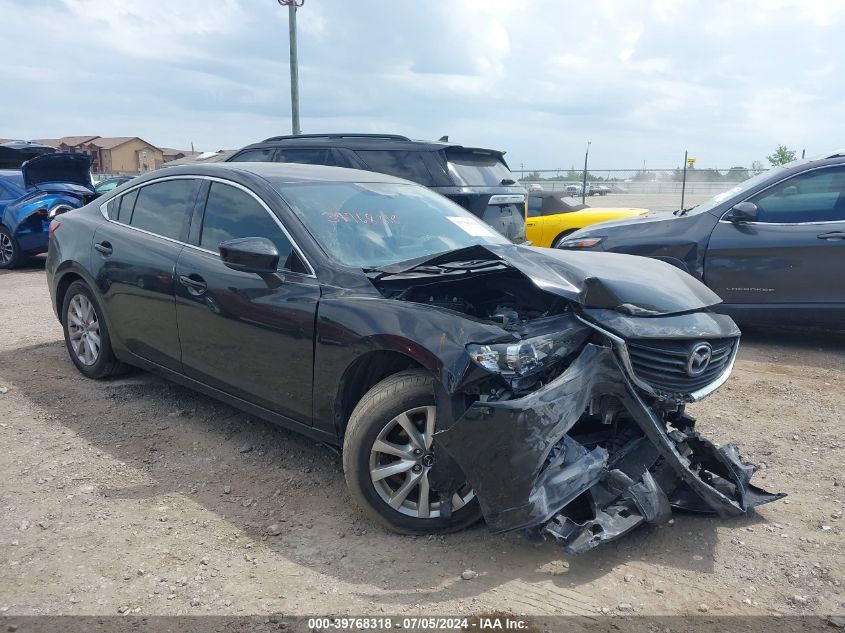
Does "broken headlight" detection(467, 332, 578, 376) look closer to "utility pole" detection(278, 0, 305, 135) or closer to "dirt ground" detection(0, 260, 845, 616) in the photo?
"dirt ground" detection(0, 260, 845, 616)

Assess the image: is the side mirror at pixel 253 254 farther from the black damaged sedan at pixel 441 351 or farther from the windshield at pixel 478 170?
the windshield at pixel 478 170

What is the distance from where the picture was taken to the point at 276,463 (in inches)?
157

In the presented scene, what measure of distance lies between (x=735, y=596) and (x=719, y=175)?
37.4 metres

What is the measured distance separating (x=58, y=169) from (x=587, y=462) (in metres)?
11.6

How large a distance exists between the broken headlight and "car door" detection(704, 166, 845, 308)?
13.3ft

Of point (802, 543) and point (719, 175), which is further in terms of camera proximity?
point (719, 175)

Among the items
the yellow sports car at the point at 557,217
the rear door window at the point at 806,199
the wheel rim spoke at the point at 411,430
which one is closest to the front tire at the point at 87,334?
the wheel rim spoke at the point at 411,430

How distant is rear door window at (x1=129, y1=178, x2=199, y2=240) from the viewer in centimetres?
445

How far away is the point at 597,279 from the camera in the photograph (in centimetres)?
325

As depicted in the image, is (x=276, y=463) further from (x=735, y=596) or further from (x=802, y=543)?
(x=802, y=543)

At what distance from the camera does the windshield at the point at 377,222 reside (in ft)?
12.5

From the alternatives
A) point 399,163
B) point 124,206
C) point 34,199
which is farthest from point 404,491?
point 34,199

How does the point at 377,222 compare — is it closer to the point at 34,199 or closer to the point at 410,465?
the point at 410,465

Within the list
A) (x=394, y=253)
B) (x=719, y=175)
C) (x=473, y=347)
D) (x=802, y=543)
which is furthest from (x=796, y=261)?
(x=719, y=175)
